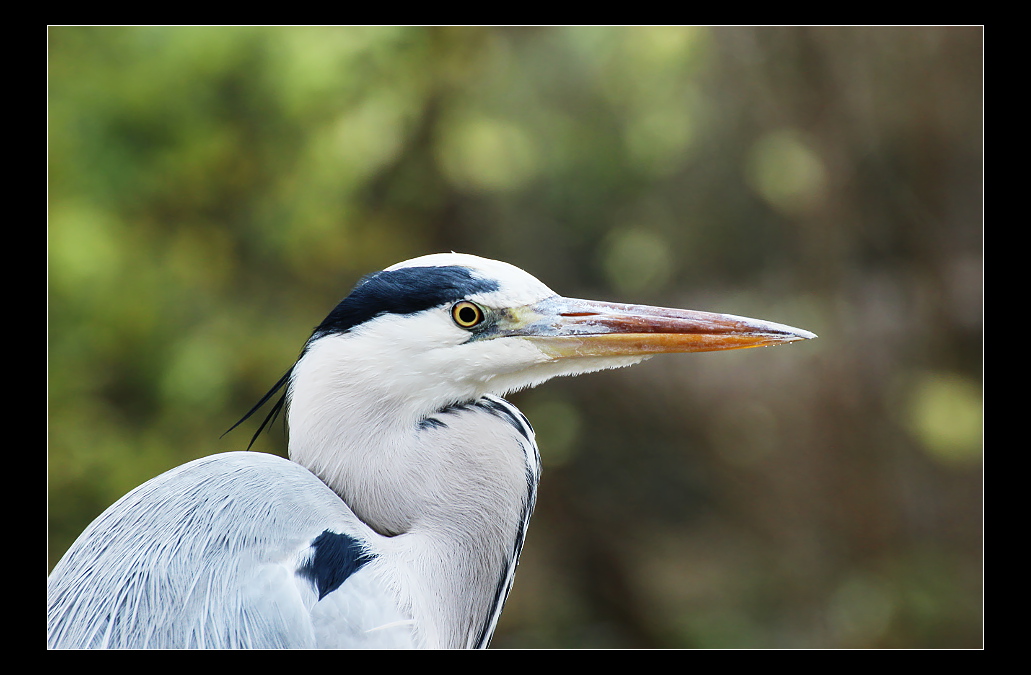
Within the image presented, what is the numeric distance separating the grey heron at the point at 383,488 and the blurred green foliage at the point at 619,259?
64.8 inches

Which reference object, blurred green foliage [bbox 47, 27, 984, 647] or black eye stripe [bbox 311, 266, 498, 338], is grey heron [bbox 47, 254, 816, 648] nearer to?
black eye stripe [bbox 311, 266, 498, 338]

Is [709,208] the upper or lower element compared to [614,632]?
upper

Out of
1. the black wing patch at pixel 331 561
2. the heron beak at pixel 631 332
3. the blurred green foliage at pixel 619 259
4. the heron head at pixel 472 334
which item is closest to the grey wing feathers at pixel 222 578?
the black wing patch at pixel 331 561

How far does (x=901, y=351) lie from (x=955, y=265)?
0.29 metres

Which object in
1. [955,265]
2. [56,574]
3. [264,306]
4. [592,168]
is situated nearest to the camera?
[56,574]

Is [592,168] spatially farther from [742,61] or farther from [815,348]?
[815,348]

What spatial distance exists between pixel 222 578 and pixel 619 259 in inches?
85.3

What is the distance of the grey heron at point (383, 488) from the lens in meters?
0.84

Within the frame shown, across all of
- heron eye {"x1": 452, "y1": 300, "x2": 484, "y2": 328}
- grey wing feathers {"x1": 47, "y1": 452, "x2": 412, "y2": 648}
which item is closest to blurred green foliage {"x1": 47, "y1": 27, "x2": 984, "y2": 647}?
grey wing feathers {"x1": 47, "y1": 452, "x2": 412, "y2": 648}

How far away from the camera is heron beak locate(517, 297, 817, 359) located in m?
0.95

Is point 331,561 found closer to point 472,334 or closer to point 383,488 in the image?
point 383,488

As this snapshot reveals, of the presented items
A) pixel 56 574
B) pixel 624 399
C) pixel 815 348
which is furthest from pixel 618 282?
pixel 56 574

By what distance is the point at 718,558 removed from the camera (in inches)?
109

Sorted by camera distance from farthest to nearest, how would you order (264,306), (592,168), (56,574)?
(592,168)
(264,306)
(56,574)
